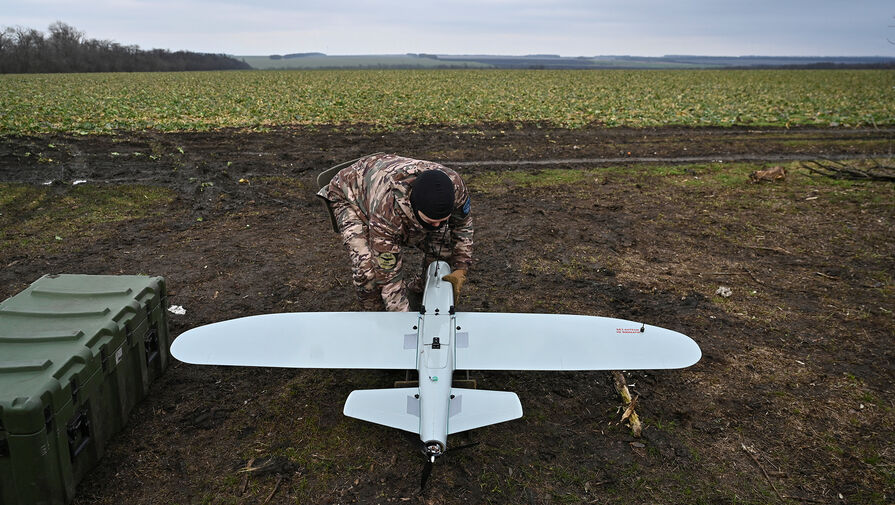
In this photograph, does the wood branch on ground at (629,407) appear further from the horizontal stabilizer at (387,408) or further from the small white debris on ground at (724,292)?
A: the small white debris on ground at (724,292)

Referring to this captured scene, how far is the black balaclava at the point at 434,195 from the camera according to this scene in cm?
396

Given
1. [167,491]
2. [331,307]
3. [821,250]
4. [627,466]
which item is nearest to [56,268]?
[331,307]

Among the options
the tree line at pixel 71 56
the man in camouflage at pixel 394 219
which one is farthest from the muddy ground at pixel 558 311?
the tree line at pixel 71 56

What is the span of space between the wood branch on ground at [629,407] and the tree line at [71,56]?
67977mm

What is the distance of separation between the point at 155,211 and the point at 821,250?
1104cm

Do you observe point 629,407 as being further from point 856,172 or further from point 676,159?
point 676,159

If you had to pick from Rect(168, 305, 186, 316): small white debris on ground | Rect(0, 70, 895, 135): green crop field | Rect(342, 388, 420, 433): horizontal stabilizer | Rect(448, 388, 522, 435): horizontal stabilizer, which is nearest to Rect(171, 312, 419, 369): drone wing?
Rect(342, 388, 420, 433): horizontal stabilizer

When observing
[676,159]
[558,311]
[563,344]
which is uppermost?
[676,159]

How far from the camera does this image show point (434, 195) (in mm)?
3955

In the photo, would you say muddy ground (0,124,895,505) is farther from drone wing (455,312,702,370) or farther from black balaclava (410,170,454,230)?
black balaclava (410,170,454,230)

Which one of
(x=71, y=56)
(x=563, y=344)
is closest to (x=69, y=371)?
(x=563, y=344)

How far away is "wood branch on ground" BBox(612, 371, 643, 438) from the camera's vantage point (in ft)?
14.4

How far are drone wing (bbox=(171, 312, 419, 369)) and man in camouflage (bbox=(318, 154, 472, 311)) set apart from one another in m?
0.33

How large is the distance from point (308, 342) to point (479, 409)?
1.56 meters
